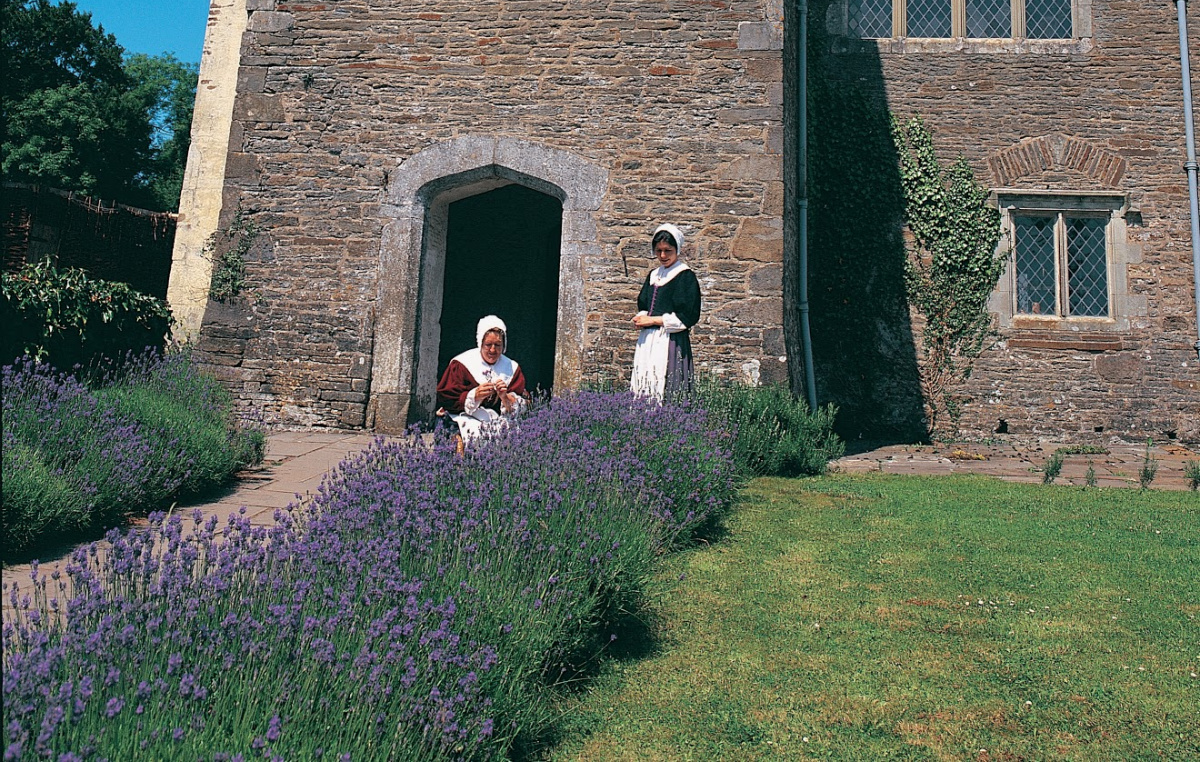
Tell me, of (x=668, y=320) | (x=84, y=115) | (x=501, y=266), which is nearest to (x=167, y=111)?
(x=84, y=115)

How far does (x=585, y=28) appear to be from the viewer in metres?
8.34

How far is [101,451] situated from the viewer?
15.1 ft

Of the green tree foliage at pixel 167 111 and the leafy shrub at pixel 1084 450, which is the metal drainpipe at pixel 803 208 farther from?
the green tree foliage at pixel 167 111

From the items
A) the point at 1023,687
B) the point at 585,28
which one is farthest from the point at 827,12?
the point at 1023,687

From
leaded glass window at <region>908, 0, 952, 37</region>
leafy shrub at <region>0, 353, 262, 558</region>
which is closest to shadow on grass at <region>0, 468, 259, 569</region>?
leafy shrub at <region>0, 353, 262, 558</region>

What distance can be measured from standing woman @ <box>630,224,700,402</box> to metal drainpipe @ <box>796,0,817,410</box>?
3402mm

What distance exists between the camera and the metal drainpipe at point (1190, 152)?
10.2 m

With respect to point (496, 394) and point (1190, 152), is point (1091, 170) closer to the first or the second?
point (1190, 152)

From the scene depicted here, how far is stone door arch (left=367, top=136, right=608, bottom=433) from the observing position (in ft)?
26.8

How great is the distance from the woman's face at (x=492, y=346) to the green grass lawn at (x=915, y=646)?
1.86 metres

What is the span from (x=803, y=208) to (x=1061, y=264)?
11.9 ft

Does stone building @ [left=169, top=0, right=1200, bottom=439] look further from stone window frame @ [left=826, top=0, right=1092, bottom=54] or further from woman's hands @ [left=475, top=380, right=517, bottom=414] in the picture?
woman's hands @ [left=475, top=380, right=517, bottom=414]

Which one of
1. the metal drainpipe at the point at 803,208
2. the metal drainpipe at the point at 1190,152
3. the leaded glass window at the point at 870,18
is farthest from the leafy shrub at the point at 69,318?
the metal drainpipe at the point at 1190,152

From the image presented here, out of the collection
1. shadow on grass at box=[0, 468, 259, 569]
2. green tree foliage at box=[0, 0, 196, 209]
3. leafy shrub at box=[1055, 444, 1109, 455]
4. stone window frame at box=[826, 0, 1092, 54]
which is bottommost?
shadow on grass at box=[0, 468, 259, 569]
